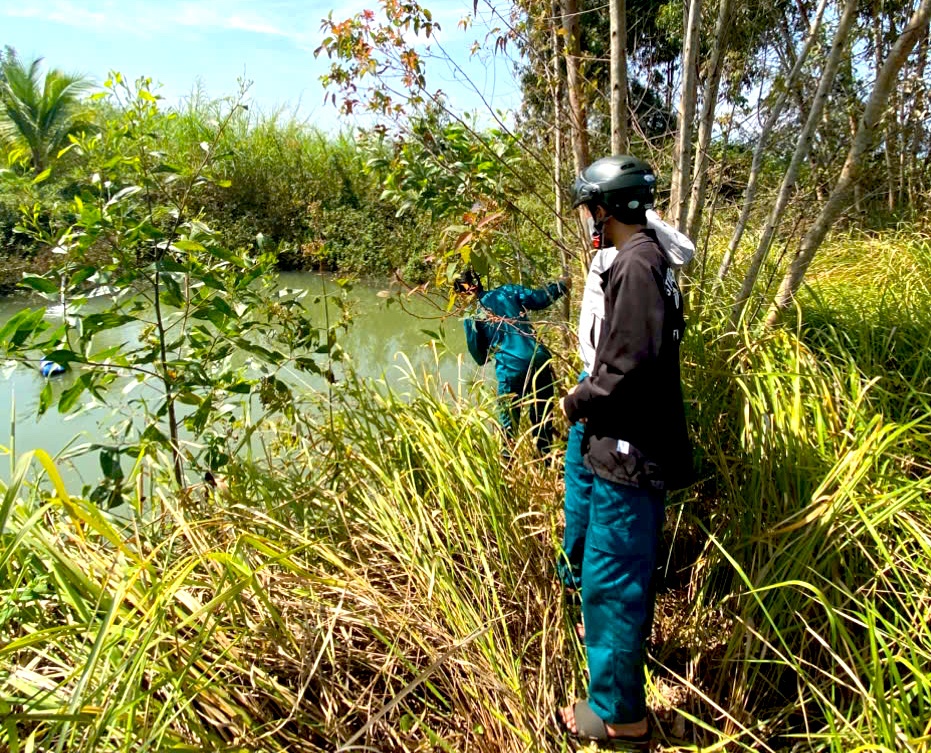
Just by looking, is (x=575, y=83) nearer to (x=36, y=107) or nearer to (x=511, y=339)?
(x=511, y=339)

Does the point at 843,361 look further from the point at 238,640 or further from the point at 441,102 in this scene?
the point at 238,640

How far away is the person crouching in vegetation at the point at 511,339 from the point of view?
264 centimetres

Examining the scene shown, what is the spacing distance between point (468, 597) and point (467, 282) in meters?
1.47

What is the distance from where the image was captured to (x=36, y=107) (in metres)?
11.5

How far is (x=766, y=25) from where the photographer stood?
2996 millimetres

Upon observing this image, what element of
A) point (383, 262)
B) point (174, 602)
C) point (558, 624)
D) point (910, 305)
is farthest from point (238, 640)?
point (383, 262)

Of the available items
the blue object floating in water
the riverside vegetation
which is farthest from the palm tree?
the riverside vegetation

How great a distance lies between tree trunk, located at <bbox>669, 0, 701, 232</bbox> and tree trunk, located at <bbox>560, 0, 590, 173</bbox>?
0.38 metres

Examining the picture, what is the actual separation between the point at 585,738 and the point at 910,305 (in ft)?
8.87

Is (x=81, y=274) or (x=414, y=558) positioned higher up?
(x=81, y=274)

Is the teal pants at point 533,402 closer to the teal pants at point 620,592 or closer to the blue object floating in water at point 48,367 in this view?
the teal pants at point 620,592

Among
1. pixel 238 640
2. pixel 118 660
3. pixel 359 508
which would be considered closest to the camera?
pixel 118 660

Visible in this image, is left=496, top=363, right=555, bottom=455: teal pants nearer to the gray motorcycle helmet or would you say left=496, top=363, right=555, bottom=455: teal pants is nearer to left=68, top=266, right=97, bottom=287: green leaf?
the gray motorcycle helmet

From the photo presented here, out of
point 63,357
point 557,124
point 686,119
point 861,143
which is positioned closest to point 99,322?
point 63,357
